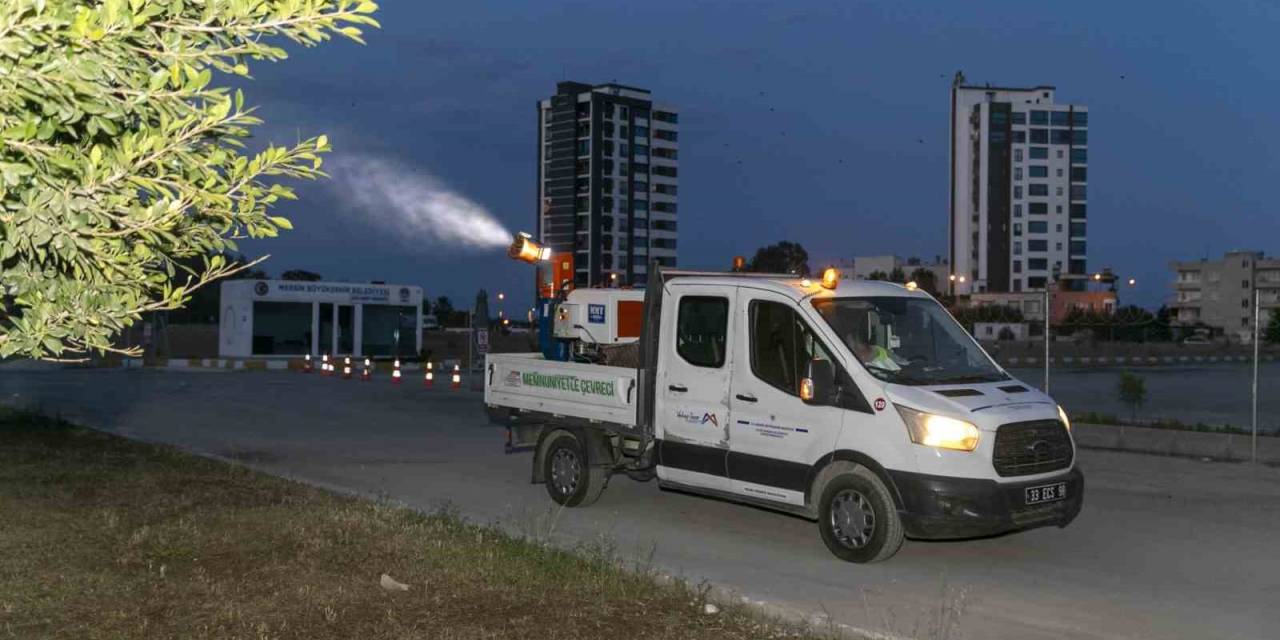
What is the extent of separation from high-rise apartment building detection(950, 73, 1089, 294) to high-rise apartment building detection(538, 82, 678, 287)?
104ft

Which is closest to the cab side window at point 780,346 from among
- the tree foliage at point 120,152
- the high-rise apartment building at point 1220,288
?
the tree foliage at point 120,152

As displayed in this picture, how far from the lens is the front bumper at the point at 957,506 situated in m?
8.53

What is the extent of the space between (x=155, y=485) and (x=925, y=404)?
25.3ft

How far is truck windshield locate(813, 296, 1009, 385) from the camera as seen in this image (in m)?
9.30

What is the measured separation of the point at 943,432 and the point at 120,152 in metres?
6.36

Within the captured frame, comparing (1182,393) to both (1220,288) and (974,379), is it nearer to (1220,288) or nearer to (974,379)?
(974,379)

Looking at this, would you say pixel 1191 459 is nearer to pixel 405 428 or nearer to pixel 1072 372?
pixel 405 428

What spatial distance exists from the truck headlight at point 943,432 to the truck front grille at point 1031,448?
22 centimetres

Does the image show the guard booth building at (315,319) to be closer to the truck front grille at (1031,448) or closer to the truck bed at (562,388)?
the truck bed at (562,388)

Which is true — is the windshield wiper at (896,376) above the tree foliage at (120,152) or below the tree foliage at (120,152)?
below

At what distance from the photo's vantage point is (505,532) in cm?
952

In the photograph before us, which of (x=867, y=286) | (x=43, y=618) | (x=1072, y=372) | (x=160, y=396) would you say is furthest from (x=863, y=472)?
(x=1072, y=372)

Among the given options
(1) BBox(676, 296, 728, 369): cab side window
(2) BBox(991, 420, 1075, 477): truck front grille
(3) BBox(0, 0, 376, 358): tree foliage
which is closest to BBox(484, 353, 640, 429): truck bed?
(1) BBox(676, 296, 728, 369): cab side window

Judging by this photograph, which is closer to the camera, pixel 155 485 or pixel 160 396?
pixel 155 485
